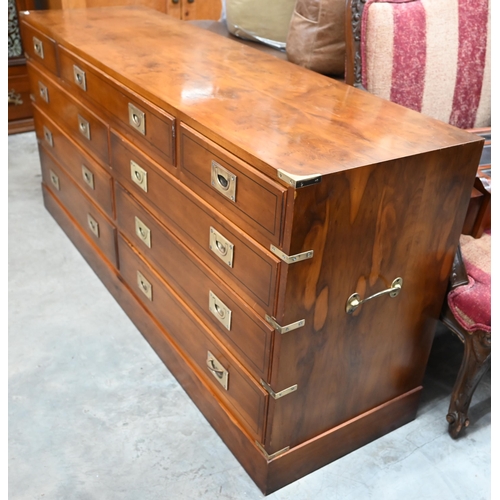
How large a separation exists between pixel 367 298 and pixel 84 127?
1.14 meters

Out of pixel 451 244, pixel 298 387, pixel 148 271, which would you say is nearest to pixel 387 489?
pixel 298 387

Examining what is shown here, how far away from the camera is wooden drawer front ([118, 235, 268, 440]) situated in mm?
1345

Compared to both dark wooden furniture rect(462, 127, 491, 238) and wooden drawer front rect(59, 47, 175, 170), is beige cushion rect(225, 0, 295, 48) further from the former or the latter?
dark wooden furniture rect(462, 127, 491, 238)

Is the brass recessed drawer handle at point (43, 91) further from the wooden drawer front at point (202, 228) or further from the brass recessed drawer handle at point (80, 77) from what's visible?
the wooden drawer front at point (202, 228)

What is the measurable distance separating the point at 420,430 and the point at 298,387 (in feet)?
1.69

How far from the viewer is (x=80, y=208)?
85.8 inches

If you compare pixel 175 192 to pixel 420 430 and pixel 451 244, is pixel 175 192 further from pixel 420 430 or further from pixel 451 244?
pixel 420 430

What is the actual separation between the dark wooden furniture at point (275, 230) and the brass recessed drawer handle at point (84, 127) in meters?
0.01

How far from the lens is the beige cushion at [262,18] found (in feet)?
7.59

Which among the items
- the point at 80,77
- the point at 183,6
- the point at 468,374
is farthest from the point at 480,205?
the point at 183,6

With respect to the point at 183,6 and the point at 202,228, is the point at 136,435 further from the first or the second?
the point at 183,6

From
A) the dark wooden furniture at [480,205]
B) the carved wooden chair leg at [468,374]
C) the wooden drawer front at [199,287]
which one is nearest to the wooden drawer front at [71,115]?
the wooden drawer front at [199,287]

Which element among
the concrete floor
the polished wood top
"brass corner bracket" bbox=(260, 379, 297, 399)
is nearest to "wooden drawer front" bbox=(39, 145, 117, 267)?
the concrete floor

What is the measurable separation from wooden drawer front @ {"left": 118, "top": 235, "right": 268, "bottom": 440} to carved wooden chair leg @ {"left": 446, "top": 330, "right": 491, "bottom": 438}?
0.55 meters
